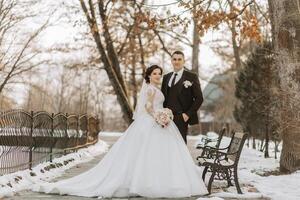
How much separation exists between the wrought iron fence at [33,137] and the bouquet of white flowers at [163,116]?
10.0 ft

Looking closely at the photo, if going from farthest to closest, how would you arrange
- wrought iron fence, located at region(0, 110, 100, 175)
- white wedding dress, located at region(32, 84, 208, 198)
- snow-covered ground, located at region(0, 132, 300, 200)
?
1. wrought iron fence, located at region(0, 110, 100, 175)
2. snow-covered ground, located at region(0, 132, 300, 200)
3. white wedding dress, located at region(32, 84, 208, 198)

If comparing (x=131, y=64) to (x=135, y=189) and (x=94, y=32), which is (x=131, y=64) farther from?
(x=135, y=189)

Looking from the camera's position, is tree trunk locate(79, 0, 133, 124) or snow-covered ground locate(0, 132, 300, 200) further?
tree trunk locate(79, 0, 133, 124)

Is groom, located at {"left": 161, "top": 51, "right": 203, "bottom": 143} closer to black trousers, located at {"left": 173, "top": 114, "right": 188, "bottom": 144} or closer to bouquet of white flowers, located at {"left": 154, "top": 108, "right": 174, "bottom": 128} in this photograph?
black trousers, located at {"left": 173, "top": 114, "right": 188, "bottom": 144}

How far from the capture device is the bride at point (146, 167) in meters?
8.52

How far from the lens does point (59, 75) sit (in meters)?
73.9

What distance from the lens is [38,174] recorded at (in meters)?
11.6

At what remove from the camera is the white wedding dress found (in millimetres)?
8508

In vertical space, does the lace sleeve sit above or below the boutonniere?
below

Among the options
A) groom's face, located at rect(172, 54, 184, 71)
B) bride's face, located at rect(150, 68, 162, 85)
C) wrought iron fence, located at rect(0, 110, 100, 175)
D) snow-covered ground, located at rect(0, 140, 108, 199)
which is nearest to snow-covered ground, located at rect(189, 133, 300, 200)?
bride's face, located at rect(150, 68, 162, 85)

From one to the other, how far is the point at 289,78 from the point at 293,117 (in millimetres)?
968

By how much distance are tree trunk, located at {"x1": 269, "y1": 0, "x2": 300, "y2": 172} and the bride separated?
4.07 meters

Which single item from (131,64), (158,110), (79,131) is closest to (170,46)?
(131,64)

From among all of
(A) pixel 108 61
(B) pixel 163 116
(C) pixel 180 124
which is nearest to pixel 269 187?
(C) pixel 180 124
